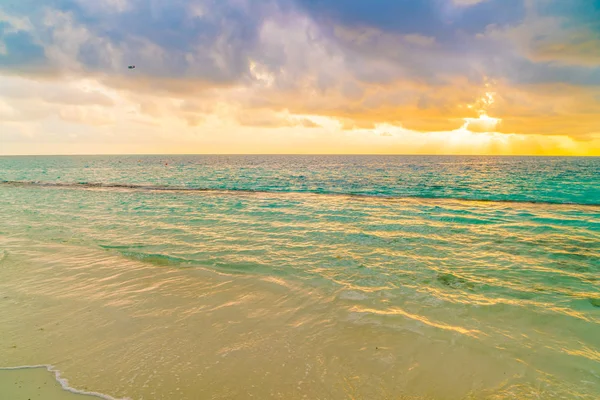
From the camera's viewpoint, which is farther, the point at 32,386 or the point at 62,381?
the point at 62,381

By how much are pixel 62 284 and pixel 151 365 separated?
5724 millimetres

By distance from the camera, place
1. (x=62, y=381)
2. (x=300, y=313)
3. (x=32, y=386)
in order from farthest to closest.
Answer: (x=300, y=313) < (x=62, y=381) < (x=32, y=386)

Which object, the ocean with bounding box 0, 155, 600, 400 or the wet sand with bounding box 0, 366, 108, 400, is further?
the ocean with bounding box 0, 155, 600, 400

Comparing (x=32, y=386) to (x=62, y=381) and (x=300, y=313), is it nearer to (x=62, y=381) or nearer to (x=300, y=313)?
(x=62, y=381)

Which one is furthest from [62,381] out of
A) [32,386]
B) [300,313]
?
[300,313]

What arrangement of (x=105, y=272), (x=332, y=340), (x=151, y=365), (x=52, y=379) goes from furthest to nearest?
(x=105, y=272), (x=332, y=340), (x=151, y=365), (x=52, y=379)

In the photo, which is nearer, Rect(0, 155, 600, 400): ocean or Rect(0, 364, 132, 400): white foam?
Rect(0, 364, 132, 400): white foam

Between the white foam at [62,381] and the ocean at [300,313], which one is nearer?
the white foam at [62,381]

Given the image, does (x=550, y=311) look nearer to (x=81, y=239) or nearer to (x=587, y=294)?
(x=587, y=294)

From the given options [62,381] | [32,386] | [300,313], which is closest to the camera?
[32,386]

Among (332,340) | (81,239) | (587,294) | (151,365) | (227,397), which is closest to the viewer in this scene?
(227,397)

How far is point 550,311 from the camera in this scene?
319 inches

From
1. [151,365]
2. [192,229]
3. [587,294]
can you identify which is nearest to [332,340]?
[151,365]

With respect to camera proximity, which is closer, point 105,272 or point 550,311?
point 550,311
